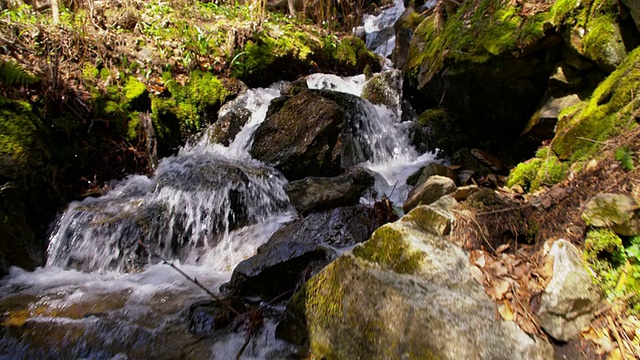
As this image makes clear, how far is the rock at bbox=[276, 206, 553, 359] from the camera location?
200cm

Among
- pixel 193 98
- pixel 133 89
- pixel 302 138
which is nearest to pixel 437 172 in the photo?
pixel 302 138

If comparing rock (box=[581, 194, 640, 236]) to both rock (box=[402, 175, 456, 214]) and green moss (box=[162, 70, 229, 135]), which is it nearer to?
rock (box=[402, 175, 456, 214])

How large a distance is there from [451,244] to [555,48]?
13.4 ft

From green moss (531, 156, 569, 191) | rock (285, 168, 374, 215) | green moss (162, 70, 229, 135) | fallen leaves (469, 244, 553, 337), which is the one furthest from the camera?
green moss (162, 70, 229, 135)

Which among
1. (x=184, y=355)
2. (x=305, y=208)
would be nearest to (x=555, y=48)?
(x=305, y=208)

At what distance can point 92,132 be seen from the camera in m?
5.69

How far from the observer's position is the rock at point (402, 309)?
1999 millimetres

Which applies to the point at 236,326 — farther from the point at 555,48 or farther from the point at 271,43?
the point at 271,43

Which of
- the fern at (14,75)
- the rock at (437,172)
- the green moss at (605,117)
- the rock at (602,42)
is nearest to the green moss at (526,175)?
the green moss at (605,117)

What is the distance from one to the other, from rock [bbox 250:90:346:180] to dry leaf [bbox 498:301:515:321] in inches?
181

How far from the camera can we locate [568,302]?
195 cm

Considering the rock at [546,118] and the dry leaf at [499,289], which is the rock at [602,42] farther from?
the dry leaf at [499,289]

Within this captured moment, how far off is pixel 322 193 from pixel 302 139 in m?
1.68

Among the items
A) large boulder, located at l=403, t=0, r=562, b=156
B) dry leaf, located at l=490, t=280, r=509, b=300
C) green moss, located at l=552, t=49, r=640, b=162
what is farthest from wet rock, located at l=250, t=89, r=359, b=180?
dry leaf, located at l=490, t=280, r=509, b=300
